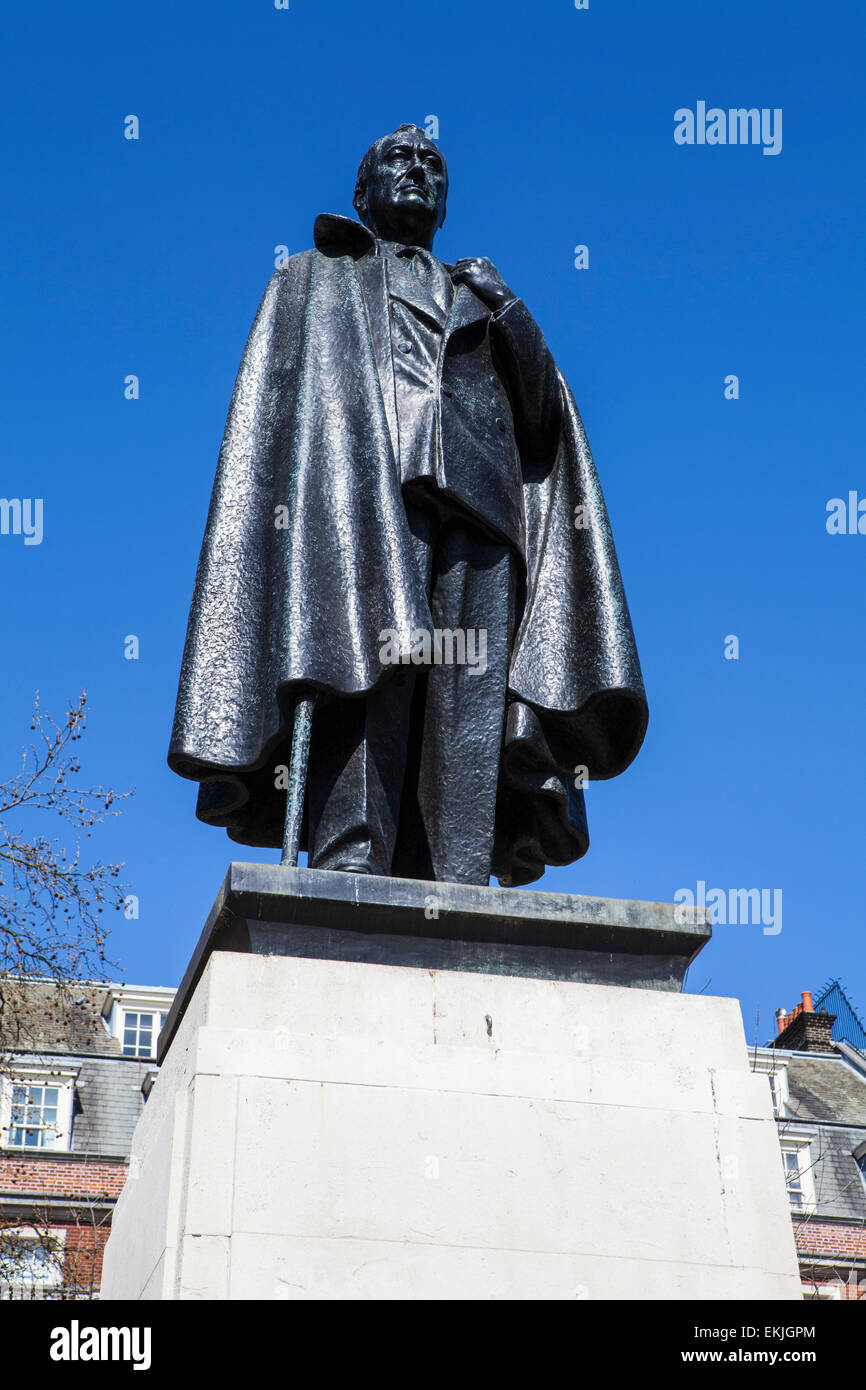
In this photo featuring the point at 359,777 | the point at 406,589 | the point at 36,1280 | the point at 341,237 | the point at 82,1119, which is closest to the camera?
the point at 359,777

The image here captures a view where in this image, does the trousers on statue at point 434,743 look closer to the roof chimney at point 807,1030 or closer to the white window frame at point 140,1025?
the white window frame at point 140,1025

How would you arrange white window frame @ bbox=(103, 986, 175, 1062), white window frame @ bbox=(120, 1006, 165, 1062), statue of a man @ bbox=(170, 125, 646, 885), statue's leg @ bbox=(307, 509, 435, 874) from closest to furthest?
statue's leg @ bbox=(307, 509, 435, 874) < statue of a man @ bbox=(170, 125, 646, 885) < white window frame @ bbox=(120, 1006, 165, 1062) < white window frame @ bbox=(103, 986, 175, 1062)

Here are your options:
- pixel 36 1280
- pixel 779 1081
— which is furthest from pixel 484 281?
pixel 779 1081

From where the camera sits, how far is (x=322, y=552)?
19.4 feet

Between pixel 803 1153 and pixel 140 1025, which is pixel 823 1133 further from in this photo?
pixel 140 1025

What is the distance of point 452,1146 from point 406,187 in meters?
4.10

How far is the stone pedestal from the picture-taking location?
14.5 feet

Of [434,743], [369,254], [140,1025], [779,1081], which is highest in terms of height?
[140,1025]

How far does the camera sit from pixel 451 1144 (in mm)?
4648

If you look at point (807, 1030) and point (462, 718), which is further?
point (807, 1030)

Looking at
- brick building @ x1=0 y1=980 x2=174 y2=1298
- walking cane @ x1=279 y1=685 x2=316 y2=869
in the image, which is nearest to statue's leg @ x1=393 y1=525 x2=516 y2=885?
walking cane @ x1=279 y1=685 x2=316 y2=869

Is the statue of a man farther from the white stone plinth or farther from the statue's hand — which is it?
the white stone plinth

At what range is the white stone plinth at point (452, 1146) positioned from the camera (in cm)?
441

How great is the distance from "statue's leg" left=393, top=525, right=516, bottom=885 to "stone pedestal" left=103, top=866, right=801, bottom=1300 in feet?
2.52
